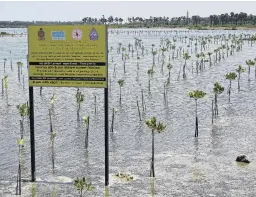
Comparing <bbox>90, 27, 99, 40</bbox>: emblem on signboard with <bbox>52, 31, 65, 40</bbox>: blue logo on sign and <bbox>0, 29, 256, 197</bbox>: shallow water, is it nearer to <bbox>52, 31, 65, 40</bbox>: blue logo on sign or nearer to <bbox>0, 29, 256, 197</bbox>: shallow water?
<bbox>52, 31, 65, 40</bbox>: blue logo on sign

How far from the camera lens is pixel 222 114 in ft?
111

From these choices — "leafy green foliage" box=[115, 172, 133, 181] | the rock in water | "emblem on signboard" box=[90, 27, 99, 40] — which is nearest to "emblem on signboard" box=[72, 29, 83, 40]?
"emblem on signboard" box=[90, 27, 99, 40]

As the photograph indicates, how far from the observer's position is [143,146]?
25.5 m

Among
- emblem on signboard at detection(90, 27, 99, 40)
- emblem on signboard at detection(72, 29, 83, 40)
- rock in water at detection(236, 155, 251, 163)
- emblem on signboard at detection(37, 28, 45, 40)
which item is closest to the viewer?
emblem on signboard at detection(90, 27, 99, 40)

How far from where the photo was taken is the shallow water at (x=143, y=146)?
63.3 feet

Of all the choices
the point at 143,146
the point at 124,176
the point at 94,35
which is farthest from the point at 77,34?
the point at 143,146

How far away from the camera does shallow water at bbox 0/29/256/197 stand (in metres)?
19.3

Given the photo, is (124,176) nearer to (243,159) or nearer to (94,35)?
(243,159)

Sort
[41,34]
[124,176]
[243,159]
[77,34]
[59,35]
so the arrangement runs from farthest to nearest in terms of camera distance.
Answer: [243,159], [124,176], [41,34], [59,35], [77,34]

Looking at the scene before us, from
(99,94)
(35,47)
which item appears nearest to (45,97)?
(99,94)

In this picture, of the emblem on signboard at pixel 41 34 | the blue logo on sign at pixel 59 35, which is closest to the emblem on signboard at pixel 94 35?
the blue logo on sign at pixel 59 35

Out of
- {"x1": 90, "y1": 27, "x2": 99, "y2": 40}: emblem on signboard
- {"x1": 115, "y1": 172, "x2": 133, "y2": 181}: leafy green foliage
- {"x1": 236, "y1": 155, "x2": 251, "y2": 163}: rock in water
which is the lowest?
{"x1": 115, "y1": 172, "x2": 133, "y2": 181}: leafy green foliage

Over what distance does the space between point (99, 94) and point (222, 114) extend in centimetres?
1332

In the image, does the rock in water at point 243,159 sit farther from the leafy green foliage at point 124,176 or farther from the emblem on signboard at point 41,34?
the emblem on signboard at point 41,34
